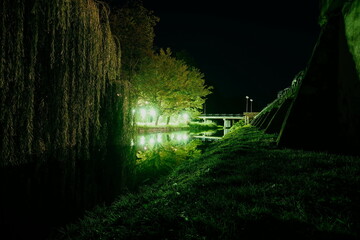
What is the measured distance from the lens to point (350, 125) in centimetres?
443

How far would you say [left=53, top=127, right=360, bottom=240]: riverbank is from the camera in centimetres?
214

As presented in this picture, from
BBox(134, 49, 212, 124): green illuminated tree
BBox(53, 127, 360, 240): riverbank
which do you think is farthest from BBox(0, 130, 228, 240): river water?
BBox(134, 49, 212, 124): green illuminated tree

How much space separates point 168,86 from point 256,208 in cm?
2529

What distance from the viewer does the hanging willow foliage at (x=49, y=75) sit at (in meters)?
3.22

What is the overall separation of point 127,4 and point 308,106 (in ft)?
60.6

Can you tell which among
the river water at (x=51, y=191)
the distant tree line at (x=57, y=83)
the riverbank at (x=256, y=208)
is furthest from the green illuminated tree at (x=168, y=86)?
the riverbank at (x=256, y=208)

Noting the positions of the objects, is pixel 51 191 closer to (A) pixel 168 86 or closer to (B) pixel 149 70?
(B) pixel 149 70

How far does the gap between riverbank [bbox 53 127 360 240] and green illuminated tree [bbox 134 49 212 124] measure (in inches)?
787

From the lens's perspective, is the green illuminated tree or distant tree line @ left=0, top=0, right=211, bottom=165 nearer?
distant tree line @ left=0, top=0, right=211, bottom=165

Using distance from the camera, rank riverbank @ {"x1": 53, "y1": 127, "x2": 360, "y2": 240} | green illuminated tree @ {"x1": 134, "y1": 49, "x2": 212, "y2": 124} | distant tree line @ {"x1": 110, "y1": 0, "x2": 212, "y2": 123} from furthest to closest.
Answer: green illuminated tree @ {"x1": 134, "y1": 49, "x2": 212, "y2": 124} → distant tree line @ {"x1": 110, "y1": 0, "x2": 212, "y2": 123} → riverbank @ {"x1": 53, "y1": 127, "x2": 360, "y2": 240}

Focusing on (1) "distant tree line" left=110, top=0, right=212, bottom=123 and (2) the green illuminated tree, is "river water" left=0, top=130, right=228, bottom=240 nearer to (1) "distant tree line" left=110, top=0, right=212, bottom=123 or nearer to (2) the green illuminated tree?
(1) "distant tree line" left=110, top=0, right=212, bottom=123

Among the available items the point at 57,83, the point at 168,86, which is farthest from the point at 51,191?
→ the point at 168,86

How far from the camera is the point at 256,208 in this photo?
2.55 m

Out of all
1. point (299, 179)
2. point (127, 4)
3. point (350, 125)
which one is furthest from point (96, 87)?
point (127, 4)
